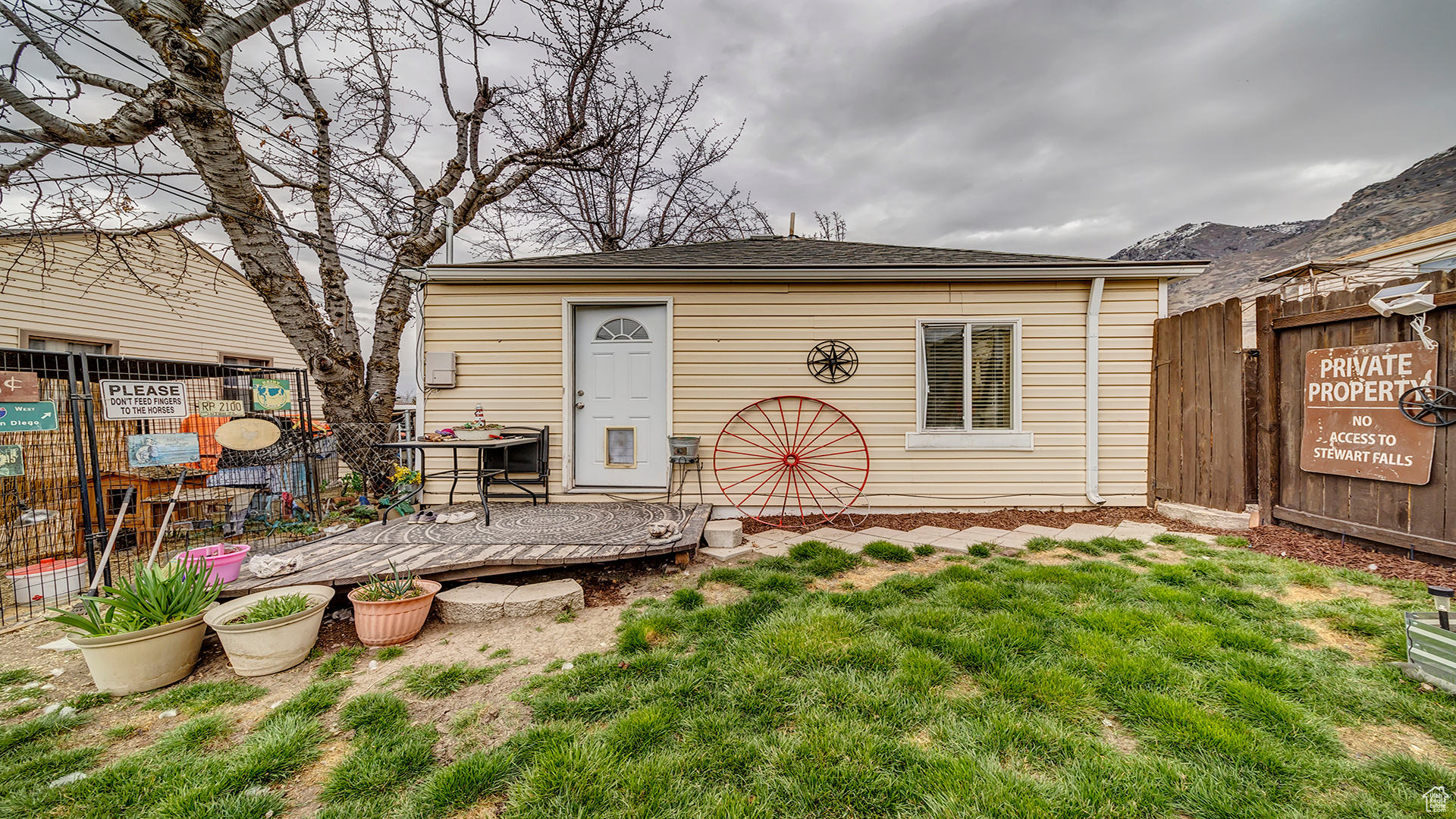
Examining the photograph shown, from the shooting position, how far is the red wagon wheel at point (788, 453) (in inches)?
194

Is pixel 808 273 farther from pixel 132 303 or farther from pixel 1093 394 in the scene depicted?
pixel 132 303

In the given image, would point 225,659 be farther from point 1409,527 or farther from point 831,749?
point 1409,527

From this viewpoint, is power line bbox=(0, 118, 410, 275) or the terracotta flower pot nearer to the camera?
the terracotta flower pot

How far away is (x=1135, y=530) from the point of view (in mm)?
4129

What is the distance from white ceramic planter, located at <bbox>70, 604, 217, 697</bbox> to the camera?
2.10 meters

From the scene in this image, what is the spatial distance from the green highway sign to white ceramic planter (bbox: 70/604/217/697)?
177cm

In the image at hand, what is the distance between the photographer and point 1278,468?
3.82m

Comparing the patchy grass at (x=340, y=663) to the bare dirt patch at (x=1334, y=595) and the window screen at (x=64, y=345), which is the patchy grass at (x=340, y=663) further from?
the window screen at (x=64, y=345)

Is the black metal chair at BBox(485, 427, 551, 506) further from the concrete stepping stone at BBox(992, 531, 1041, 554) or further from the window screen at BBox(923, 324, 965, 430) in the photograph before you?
the concrete stepping stone at BBox(992, 531, 1041, 554)

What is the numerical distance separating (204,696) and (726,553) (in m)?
2.72

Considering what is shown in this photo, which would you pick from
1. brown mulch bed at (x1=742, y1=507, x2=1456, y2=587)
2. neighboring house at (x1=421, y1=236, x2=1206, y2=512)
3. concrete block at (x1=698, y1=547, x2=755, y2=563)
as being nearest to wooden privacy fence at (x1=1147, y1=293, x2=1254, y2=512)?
neighboring house at (x1=421, y1=236, x2=1206, y2=512)

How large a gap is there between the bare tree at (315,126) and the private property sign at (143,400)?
1.98 m

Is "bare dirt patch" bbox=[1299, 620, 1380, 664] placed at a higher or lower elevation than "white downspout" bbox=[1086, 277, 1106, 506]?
lower

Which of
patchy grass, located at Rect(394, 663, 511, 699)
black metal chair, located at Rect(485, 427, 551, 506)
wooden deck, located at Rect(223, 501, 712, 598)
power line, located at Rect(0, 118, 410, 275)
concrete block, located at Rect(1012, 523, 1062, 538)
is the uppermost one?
power line, located at Rect(0, 118, 410, 275)
